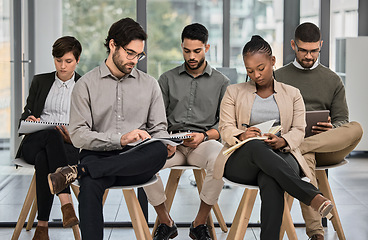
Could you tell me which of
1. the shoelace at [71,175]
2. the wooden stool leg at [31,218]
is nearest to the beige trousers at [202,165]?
the shoelace at [71,175]

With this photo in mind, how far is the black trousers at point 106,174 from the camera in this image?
2902 millimetres

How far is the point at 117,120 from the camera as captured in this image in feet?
11.1

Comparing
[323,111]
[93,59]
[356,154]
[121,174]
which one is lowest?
[356,154]

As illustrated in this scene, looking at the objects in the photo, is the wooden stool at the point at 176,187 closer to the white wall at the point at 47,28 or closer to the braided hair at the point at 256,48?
the braided hair at the point at 256,48

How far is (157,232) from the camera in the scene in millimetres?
3643

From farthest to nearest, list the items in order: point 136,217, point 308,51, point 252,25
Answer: point 252,25 → point 308,51 → point 136,217

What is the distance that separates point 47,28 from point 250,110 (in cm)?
153

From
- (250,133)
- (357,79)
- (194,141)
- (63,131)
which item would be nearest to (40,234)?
(63,131)

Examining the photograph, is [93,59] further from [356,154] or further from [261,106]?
[356,154]

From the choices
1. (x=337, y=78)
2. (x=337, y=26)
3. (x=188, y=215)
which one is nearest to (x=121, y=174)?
(x=188, y=215)

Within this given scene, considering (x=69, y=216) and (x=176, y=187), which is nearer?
(x=69, y=216)

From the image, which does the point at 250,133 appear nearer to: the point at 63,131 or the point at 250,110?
the point at 250,110

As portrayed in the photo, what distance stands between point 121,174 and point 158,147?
252 mm

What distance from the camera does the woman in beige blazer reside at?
9.71ft
